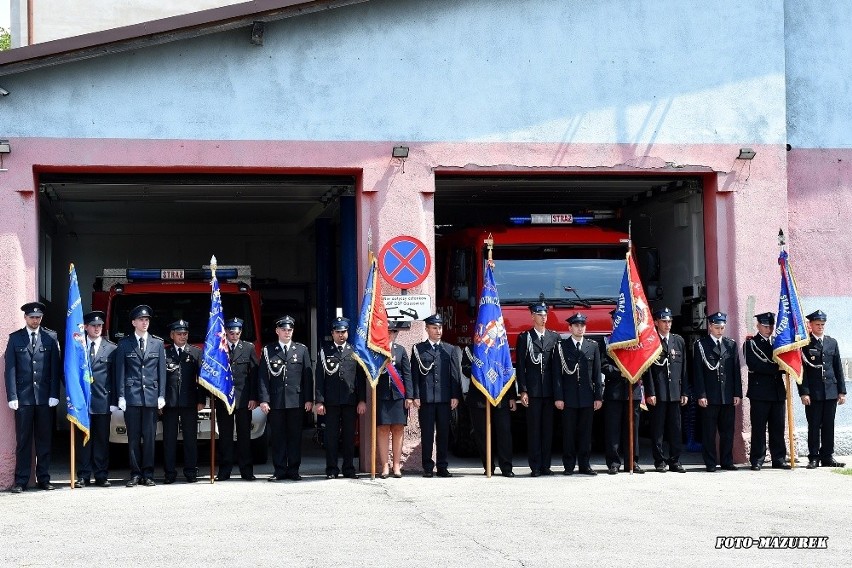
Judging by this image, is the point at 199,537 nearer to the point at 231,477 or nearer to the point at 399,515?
the point at 399,515

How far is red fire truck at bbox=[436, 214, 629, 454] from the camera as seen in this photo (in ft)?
50.6

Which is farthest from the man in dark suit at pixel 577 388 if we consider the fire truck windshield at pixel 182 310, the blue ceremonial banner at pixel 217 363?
the fire truck windshield at pixel 182 310

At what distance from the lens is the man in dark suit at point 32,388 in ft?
44.5

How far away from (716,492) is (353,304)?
546cm

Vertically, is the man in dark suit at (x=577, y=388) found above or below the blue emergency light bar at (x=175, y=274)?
below

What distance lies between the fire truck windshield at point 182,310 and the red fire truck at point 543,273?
265cm

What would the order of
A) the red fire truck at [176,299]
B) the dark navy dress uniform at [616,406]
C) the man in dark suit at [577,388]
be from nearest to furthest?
the man in dark suit at [577,388], the dark navy dress uniform at [616,406], the red fire truck at [176,299]

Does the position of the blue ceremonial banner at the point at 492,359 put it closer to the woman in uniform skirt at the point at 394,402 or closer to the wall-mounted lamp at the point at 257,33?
the woman in uniform skirt at the point at 394,402

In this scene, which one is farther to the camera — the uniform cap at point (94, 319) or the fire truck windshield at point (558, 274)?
the fire truck windshield at point (558, 274)

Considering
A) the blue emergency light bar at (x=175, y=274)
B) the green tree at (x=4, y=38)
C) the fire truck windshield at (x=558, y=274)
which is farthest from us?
the green tree at (x=4, y=38)

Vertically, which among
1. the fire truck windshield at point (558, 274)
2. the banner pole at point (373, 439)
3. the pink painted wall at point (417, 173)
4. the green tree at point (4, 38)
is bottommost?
the banner pole at point (373, 439)

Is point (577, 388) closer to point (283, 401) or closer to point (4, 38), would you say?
point (283, 401)

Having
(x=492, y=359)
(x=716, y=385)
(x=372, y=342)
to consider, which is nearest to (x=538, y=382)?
(x=492, y=359)

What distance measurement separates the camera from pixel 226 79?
14.5 metres
